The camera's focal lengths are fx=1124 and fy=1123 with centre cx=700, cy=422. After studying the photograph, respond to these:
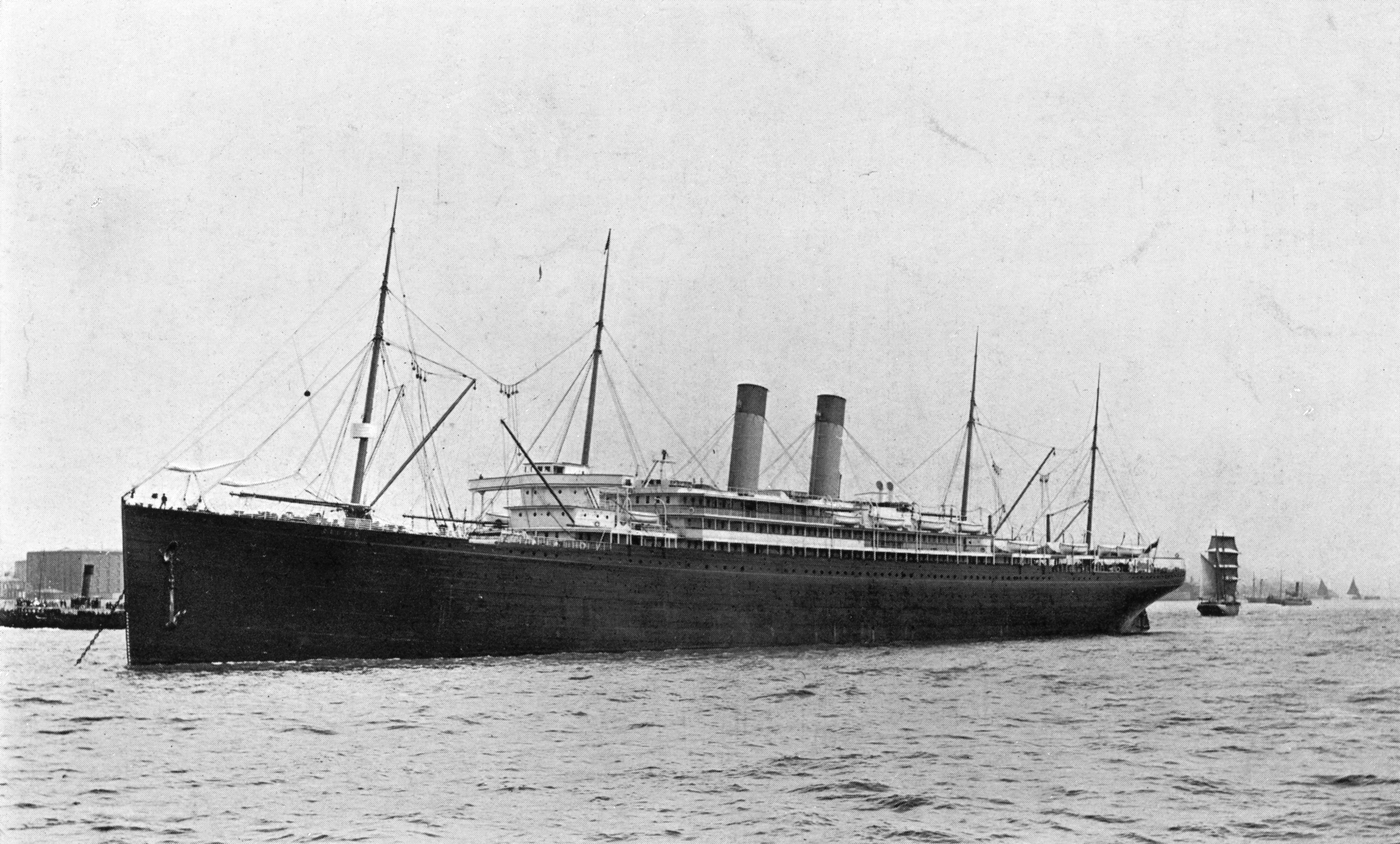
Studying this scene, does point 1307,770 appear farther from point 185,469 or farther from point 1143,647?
point 1143,647

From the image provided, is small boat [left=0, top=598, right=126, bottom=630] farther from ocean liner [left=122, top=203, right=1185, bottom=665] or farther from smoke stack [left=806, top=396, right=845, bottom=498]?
smoke stack [left=806, top=396, right=845, bottom=498]

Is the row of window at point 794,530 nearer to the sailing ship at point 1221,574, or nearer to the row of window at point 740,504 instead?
the row of window at point 740,504

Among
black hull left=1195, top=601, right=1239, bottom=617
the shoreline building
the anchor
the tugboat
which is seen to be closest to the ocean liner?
the anchor

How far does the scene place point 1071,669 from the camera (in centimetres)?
3200

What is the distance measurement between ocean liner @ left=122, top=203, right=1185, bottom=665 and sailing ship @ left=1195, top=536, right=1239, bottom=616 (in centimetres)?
5462

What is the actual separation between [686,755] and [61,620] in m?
52.5

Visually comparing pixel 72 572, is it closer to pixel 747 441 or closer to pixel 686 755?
pixel 747 441

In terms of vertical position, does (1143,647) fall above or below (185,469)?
below

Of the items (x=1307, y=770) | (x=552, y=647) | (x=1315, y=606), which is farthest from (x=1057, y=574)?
(x=1315, y=606)

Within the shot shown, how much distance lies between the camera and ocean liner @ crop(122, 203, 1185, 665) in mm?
27578

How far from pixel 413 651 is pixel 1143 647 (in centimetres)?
2890

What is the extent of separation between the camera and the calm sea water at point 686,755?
42.2 feet

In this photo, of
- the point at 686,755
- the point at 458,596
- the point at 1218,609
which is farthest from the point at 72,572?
the point at 1218,609

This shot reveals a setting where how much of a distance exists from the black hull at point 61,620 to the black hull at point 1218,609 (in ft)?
280
